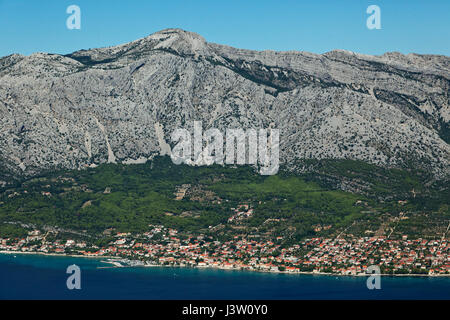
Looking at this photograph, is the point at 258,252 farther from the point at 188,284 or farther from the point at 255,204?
the point at 255,204

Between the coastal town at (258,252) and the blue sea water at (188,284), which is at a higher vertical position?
the coastal town at (258,252)

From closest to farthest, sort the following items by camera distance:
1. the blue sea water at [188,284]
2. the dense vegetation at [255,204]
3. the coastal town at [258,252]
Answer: the blue sea water at [188,284]
the coastal town at [258,252]
the dense vegetation at [255,204]

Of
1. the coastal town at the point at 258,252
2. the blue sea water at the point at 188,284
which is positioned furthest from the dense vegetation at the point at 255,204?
the blue sea water at the point at 188,284

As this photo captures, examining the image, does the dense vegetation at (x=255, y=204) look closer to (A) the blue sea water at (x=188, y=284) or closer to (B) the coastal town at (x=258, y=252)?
(B) the coastal town at (x=258, y=252)

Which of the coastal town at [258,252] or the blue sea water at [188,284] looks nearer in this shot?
the blue sea water at [188,284]

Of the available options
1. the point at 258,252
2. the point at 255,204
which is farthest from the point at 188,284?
the point at 255,204
